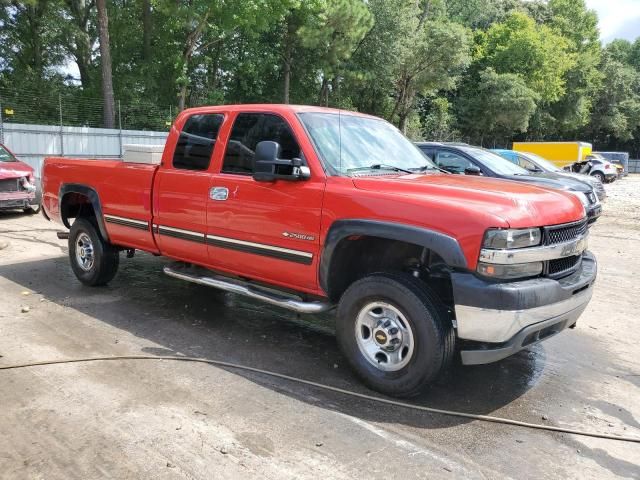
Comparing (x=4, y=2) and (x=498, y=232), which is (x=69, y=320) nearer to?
(x=498, y=232)

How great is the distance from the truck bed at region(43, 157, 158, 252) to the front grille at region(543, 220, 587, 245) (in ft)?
12.6

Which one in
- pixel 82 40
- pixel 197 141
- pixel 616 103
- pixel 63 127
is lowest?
pixel 197 141

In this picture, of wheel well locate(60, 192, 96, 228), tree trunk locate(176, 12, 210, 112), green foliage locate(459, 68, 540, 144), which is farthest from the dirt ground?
green foliage locate(459, 68, 540, 144)

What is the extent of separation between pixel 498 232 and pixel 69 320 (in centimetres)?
423

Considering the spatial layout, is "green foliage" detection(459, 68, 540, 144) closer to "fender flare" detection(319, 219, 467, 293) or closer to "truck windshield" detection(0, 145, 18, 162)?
"truck windshield" detection(0, 145, 18, 162)

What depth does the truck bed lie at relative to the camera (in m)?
5.73

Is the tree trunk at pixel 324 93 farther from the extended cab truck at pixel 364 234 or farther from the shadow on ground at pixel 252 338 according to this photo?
the extended cab truck at pixel 364 234

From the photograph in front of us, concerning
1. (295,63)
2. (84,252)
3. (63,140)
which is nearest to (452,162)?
(84,252)

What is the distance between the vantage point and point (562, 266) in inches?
161

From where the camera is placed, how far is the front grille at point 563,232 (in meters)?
3.79

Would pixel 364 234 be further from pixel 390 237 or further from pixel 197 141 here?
pixel 197 141

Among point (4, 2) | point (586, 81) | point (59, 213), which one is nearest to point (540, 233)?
point (59, 213)

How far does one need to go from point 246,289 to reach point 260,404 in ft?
4.14

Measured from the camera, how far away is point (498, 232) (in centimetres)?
348
